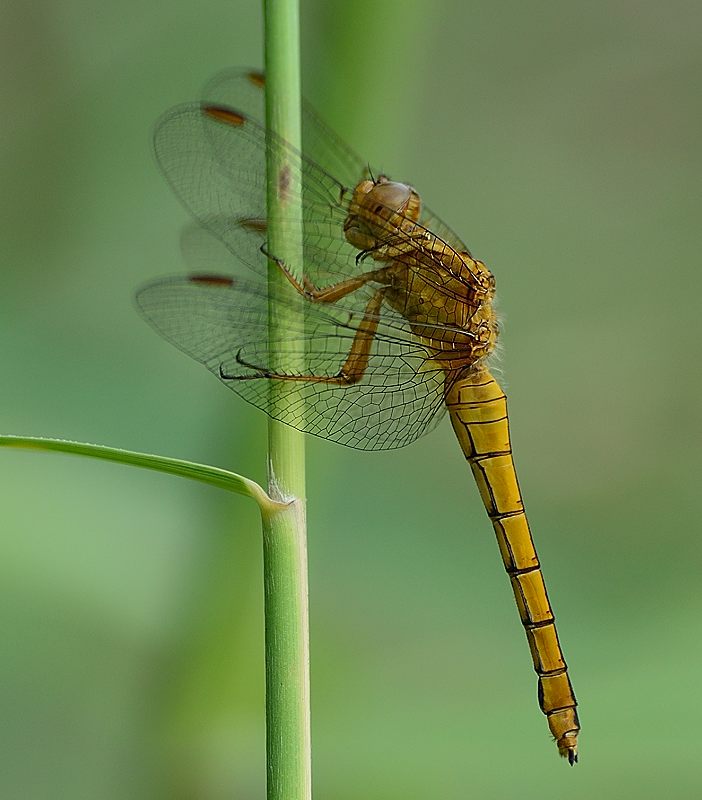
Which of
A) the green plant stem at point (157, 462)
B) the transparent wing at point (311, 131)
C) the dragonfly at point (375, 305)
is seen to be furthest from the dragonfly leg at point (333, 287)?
the green plant stem at point (157, 462)

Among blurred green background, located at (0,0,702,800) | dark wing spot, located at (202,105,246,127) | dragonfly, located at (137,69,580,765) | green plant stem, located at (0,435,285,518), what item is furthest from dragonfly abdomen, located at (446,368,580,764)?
green plant stem, located at (0,435,285,518)

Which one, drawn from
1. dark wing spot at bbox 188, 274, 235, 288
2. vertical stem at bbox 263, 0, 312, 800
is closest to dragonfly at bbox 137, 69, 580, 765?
dark wing spot at bbox 188, 274, 235, 288

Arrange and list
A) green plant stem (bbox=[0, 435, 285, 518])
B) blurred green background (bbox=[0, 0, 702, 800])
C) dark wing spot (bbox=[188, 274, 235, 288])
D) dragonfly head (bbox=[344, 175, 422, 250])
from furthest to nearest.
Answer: blurred green background (bbox=[0, 0, 702, 800]), dragonfly head (bbox=[344, 175, 422, 250]), dark wing spot (bbox=[188, 274, 235, 288]), green plant stem (bbox=[0, 435, 285, 518])

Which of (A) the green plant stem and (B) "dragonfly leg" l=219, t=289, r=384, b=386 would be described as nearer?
(A) the green plant stem

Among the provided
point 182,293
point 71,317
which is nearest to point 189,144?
point 182,293

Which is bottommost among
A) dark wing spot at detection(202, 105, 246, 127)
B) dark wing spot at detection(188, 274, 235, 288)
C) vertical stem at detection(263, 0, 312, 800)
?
vertical stem at detection(263, 0, 312, 800)

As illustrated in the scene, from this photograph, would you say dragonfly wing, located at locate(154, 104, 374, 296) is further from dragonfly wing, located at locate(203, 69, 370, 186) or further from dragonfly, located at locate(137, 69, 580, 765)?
dragonfly wing, located at locate(203, 69, 370, 186)

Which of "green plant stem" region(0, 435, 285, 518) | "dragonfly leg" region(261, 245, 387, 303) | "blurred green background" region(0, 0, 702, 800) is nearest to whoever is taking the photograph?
"green plant stem" region(0, 435, 285, 518)

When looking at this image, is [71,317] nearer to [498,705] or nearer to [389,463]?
[389,463]

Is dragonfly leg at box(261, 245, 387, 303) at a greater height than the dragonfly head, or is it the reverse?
the dragonfly head
